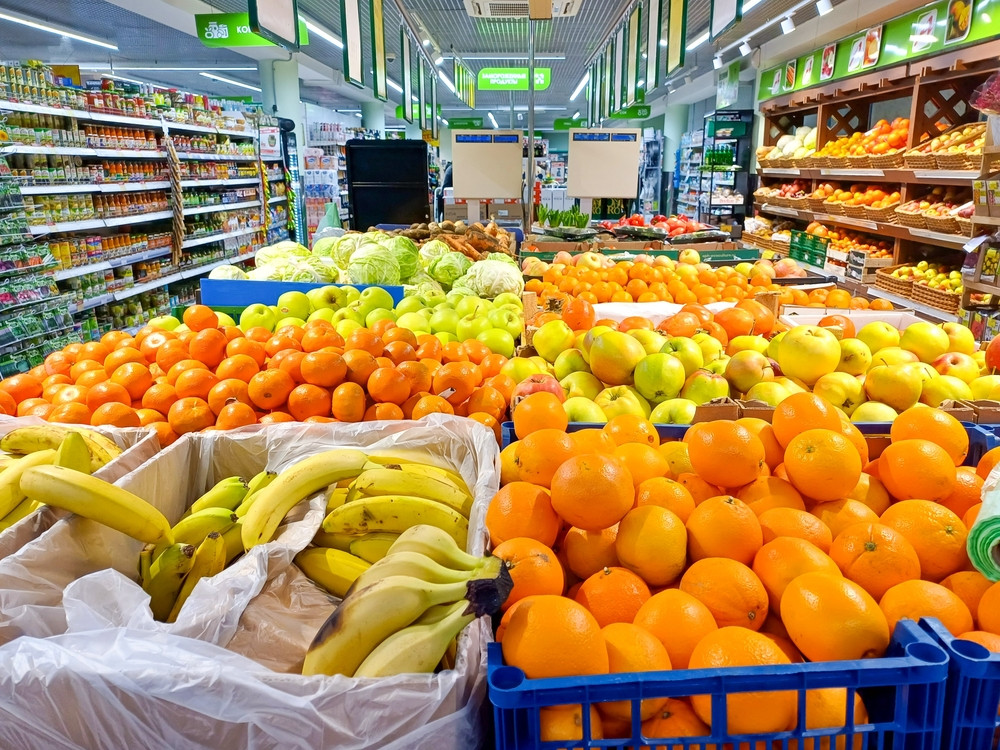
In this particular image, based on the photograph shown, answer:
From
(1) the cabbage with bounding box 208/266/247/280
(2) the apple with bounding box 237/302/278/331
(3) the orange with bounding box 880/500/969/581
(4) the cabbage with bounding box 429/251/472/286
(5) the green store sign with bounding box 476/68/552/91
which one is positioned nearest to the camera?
(3) the orange with bounding box 880/500/969/581

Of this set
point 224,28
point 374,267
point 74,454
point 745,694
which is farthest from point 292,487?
point 224,28

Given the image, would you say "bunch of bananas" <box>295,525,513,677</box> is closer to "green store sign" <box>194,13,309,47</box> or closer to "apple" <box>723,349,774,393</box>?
"apple" <box>723,349,774,393</box>

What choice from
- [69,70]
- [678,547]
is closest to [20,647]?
[678,547]

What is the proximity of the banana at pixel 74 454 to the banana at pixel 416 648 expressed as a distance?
90 centimetres

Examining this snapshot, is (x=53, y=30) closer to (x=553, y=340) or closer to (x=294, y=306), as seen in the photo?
(x=294, y=306)

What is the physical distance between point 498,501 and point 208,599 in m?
0.53

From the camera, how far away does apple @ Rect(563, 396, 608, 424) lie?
1875 mm

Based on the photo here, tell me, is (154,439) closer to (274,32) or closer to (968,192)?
(274,32)

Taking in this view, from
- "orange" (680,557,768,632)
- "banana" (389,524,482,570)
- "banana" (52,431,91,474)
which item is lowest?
"orange" (680,557,768,632)

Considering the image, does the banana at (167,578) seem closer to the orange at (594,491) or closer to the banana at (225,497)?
the banana at (225,497)

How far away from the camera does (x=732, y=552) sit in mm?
1185

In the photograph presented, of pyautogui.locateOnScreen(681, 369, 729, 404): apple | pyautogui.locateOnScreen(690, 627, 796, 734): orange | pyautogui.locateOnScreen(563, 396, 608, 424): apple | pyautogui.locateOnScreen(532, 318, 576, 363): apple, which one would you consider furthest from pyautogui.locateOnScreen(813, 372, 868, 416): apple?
pyautogui.locateOnScreen(690, 627, 796, 734): orange

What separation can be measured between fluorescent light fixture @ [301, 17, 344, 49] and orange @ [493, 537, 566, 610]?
1232cm

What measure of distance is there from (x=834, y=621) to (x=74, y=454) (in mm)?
1536
